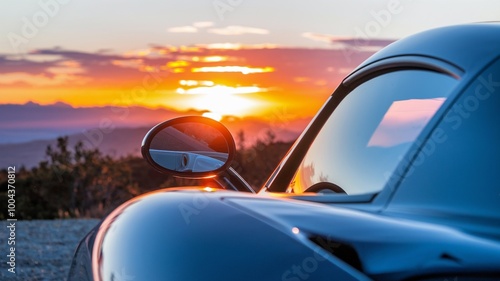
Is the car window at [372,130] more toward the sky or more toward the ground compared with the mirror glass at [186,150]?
more toward the sky

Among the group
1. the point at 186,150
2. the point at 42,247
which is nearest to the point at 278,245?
the point at 186,150

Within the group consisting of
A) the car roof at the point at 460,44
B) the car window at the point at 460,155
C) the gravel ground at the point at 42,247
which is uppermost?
the car roof at the point at 460,44

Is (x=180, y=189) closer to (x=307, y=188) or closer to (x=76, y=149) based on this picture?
(x=307, y=188)

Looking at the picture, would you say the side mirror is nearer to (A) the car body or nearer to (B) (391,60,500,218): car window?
(A) the car body

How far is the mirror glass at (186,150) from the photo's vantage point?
3.24 metres

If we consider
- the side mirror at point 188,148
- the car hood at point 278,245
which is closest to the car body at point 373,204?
the car hood at point 278,245

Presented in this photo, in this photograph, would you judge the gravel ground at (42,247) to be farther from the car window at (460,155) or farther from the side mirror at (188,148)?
the car window at (460,155)

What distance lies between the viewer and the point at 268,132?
2241cm

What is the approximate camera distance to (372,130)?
2490 millimetres

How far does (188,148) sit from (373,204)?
163cm

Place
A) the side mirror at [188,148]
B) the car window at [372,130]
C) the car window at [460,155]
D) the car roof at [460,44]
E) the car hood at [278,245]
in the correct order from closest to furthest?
the car hood at [278,245] < the car window at [460,155] < the car roof at [460,44] < the car window at [372,130] < the side mirror at [188,148]

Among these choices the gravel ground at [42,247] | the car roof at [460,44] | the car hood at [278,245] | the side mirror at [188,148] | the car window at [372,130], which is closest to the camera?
the car hood at [278,245]

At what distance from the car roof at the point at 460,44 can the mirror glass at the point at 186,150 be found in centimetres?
115

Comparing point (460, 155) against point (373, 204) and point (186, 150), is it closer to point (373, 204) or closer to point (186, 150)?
point (373, 204)
